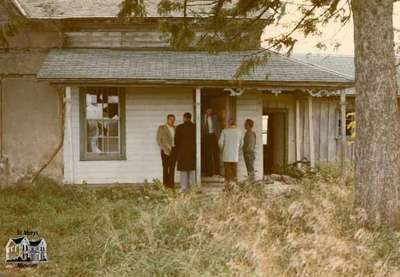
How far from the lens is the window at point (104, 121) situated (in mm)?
15500

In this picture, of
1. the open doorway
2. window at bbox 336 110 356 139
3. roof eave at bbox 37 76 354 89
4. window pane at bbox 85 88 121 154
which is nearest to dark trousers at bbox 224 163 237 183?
roof eave at bbox 37 76 354 89

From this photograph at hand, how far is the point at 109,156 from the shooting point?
15.4 meters

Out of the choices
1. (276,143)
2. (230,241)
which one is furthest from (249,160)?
(230,241)

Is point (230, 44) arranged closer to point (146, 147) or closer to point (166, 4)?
point (166, 4)

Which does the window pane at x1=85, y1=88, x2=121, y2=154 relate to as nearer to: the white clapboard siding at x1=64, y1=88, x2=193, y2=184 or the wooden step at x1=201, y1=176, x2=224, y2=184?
the white clapboard siding at x1=64, y1=88, x2=193, y2=184

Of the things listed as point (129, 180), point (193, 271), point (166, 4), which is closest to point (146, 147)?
point (129, 180)

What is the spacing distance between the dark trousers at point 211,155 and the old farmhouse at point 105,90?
2.28ft

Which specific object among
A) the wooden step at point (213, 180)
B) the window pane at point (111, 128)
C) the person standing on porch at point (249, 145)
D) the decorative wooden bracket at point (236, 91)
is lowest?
the wooden step at point (213, 180)

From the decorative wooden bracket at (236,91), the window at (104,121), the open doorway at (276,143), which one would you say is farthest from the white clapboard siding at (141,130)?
the open doorway at (276,143)

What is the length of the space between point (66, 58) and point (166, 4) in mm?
5863

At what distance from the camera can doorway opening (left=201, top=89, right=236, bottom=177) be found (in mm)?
15922

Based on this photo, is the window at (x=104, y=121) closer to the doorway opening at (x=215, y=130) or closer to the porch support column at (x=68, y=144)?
the porch support column at (x=68, y=144)

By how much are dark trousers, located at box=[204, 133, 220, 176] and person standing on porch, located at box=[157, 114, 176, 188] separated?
2168 millimetres

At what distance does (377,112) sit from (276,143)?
38.2 feet
